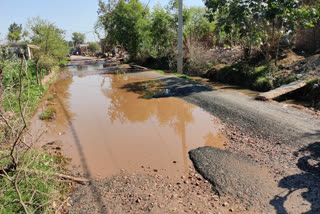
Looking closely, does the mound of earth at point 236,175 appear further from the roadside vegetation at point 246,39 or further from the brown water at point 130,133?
the roadside vegetation at point 246,39

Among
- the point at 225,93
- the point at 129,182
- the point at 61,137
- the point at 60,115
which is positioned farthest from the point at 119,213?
the point at 225,93

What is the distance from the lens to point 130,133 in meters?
6.15

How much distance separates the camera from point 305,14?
370 inches

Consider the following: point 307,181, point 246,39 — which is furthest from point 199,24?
point 307,181

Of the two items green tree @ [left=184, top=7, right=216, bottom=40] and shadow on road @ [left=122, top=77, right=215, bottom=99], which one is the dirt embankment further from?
green tree @ [left=184, top=7, right=216, bottom=40]

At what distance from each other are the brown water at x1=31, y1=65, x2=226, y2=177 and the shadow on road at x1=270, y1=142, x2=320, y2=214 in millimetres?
1553

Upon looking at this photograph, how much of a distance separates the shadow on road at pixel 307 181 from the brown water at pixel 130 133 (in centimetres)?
155

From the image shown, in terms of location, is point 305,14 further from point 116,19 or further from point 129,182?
point 116,19

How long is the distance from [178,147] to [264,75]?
739 cm

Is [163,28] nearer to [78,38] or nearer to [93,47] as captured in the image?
[93,47]

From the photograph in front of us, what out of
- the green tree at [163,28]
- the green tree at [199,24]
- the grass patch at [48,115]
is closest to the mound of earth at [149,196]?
the grass patch at [48,115]

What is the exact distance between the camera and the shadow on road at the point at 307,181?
10.2 feet

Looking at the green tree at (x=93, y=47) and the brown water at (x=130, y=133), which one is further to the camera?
the green tree at (x=93, y=47)

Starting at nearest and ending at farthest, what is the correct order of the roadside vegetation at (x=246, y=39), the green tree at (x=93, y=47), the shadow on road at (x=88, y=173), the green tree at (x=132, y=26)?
the shadow on road at (x=88, y=173), the roadside vegetation at (x=246, y=39), the green tree at (x=132, y=26), the green tree at (x=93, y=47)
